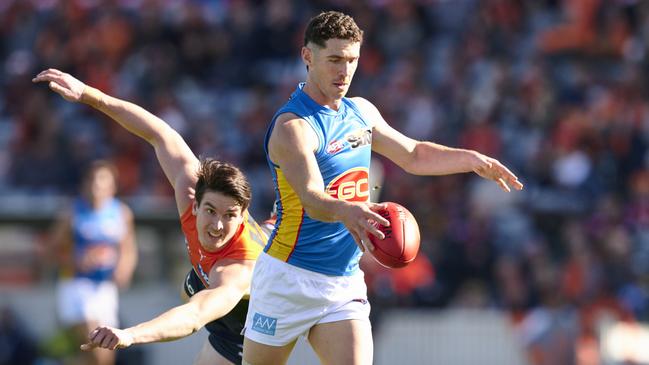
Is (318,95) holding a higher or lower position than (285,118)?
higher

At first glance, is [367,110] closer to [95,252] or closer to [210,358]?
[210,358]

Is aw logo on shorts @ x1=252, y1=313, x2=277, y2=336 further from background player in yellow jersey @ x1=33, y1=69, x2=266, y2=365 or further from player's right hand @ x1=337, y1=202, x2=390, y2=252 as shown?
player's right hand @ x1=337, y1=202, x2=390, y2=252

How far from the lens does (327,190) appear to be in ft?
18.3

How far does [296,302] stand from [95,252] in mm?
5621

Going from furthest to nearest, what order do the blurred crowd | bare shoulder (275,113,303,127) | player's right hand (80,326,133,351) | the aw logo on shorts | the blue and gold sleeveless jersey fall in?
the blurred crowd → the aw logo on shorts → the blue and gold sleeveless jersey → bare shoulder (275,113,303,127) → player's right hand (80,326,133,351)

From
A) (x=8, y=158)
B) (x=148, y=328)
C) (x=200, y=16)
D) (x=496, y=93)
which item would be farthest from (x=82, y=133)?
(x=148, y=328)

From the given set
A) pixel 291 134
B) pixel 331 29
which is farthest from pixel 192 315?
pixel 331 29

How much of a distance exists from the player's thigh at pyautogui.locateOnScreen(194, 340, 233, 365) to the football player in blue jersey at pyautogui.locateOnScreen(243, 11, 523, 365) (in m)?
0.64

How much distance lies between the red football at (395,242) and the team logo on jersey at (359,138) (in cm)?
51

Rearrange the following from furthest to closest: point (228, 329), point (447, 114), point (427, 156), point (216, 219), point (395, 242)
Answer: point (447, 114)
point (228, 329)
point (427, 156)
point (216, 219)
point (395, 242)

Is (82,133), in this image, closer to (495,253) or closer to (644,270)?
(495,253)

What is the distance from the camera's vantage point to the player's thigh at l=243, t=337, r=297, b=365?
5746mm

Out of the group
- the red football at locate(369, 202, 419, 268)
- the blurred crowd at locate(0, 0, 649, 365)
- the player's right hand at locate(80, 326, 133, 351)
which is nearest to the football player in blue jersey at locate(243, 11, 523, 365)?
the red football at locate(369, 202, 419, 268)

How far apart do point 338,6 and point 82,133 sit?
380 centimetres
